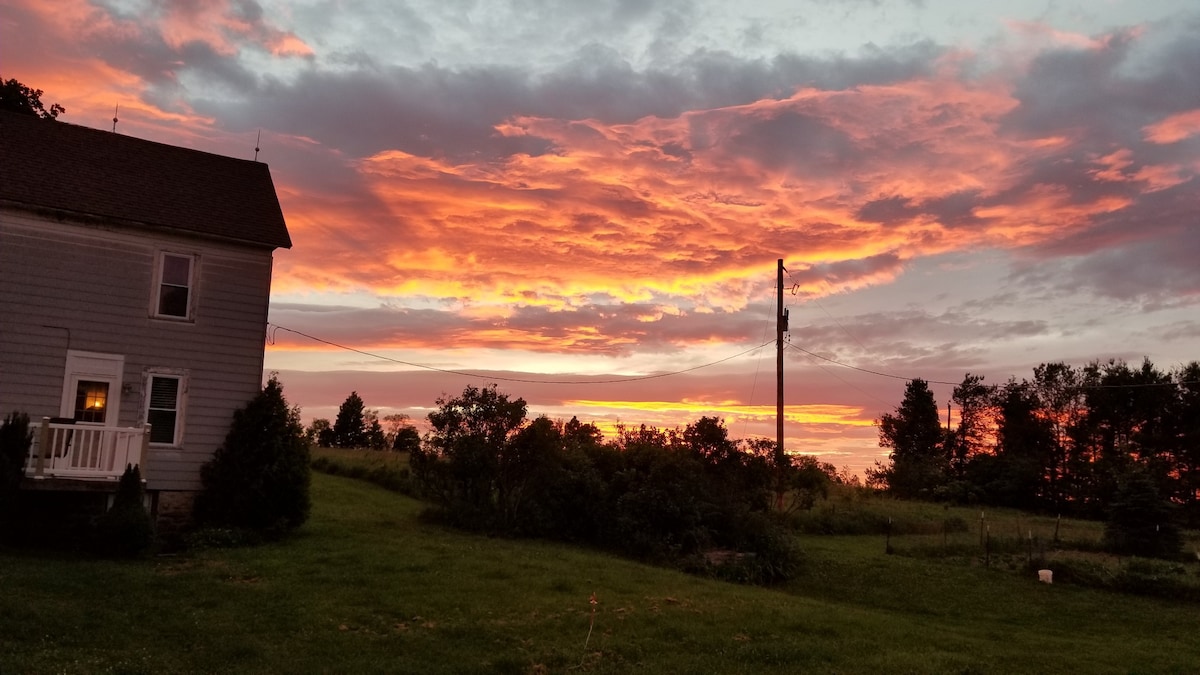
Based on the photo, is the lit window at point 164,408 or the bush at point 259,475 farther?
the lit window at point 164,408

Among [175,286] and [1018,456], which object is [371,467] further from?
[1018,456]

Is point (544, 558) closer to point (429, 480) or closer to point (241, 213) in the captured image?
point (429, 480)

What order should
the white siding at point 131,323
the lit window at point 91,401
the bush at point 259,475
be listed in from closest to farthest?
the white siding at point 131,323
the lit window at point 91,401
the bush at point 259,475

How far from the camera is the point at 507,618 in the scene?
12.9 meters

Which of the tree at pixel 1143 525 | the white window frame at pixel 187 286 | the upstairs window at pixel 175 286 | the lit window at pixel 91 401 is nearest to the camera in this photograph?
the lit window at pixel 91 401

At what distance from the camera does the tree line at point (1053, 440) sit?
54750mm

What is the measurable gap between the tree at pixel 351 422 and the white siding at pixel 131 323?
5851cm

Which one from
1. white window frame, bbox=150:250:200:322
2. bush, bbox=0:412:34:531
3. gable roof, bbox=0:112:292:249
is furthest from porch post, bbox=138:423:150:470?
gable roof, bbox=0:112:292:249

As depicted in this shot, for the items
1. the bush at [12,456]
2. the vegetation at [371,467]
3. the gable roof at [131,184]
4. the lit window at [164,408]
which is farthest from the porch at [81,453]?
the vegetation at [371,467]

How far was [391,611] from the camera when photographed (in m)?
12.9

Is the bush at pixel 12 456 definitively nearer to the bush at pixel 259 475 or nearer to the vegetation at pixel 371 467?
the bush at pixel 259 475

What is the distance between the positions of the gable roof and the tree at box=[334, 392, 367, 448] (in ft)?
186

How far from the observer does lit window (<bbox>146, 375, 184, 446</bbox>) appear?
749 inches

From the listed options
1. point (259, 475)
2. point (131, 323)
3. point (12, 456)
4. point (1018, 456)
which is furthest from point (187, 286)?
point (1018, 456)
